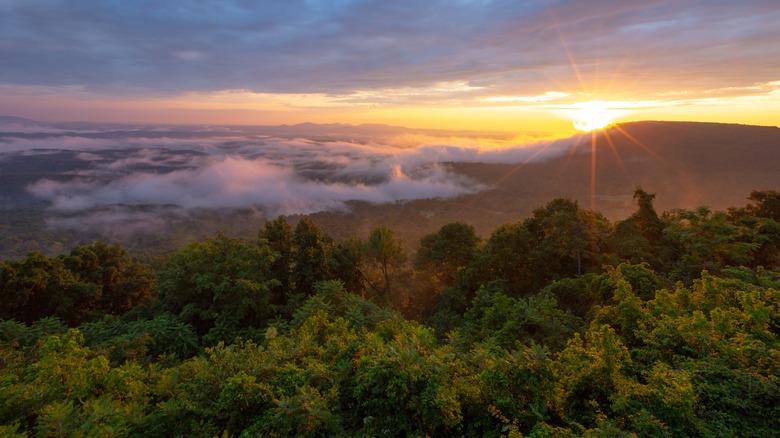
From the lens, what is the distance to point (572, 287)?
20.3 metres

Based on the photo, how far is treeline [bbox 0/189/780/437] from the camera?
7.33 meters

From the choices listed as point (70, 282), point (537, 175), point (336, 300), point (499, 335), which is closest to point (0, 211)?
point (70, 282)

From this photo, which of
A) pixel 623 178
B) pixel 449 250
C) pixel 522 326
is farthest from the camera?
pixel 623 178

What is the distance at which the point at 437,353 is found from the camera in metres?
9.11

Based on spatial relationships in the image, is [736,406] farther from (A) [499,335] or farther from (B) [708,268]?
(B) [708,268]

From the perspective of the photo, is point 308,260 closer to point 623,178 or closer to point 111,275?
point 111,275

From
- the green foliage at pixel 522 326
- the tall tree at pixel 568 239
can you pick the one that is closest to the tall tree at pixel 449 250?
the tall tree at pixel 568 239

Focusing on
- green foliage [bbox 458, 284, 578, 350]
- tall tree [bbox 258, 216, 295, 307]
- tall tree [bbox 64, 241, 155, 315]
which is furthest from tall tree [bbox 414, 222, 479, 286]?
tall tree [bbox 64, 241, 155, 315]

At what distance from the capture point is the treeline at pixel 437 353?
7.33 m

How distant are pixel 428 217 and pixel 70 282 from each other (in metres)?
123

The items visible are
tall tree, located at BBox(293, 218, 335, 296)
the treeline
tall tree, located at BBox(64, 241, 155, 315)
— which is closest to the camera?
the treeline

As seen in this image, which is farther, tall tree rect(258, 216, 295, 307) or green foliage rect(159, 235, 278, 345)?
tall tree rect(258, 216, 295, 307)

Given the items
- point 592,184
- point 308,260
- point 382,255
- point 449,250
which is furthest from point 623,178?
point 308,260

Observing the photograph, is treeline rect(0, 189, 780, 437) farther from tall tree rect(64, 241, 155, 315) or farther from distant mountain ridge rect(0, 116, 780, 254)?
distant mountain ridge rect(0, 116, 780, 254)
